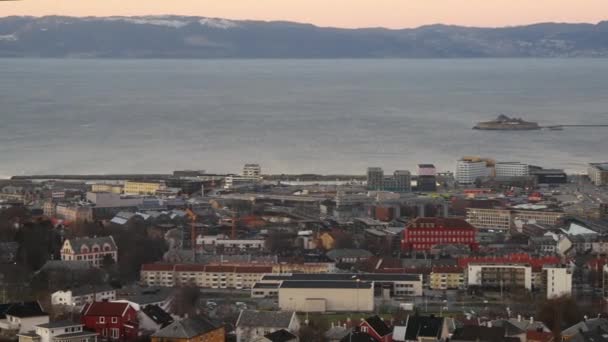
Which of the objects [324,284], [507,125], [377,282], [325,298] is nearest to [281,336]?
[325,298]

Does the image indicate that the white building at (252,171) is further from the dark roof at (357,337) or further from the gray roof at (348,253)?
the dark roof at (357,337)

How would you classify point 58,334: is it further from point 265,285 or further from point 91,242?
point 91,242


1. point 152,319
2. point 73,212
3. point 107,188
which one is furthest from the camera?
point 107,188

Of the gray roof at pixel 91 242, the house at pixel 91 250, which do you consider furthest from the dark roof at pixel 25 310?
the gray roof at pixel 91 242

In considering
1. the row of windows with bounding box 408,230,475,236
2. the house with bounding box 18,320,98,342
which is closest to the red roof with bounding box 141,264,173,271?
the row of windows with bounding box 408,230,475,236

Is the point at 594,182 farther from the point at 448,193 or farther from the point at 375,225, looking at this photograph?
the point at 375,225

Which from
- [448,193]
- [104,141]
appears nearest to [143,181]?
[448,193]
